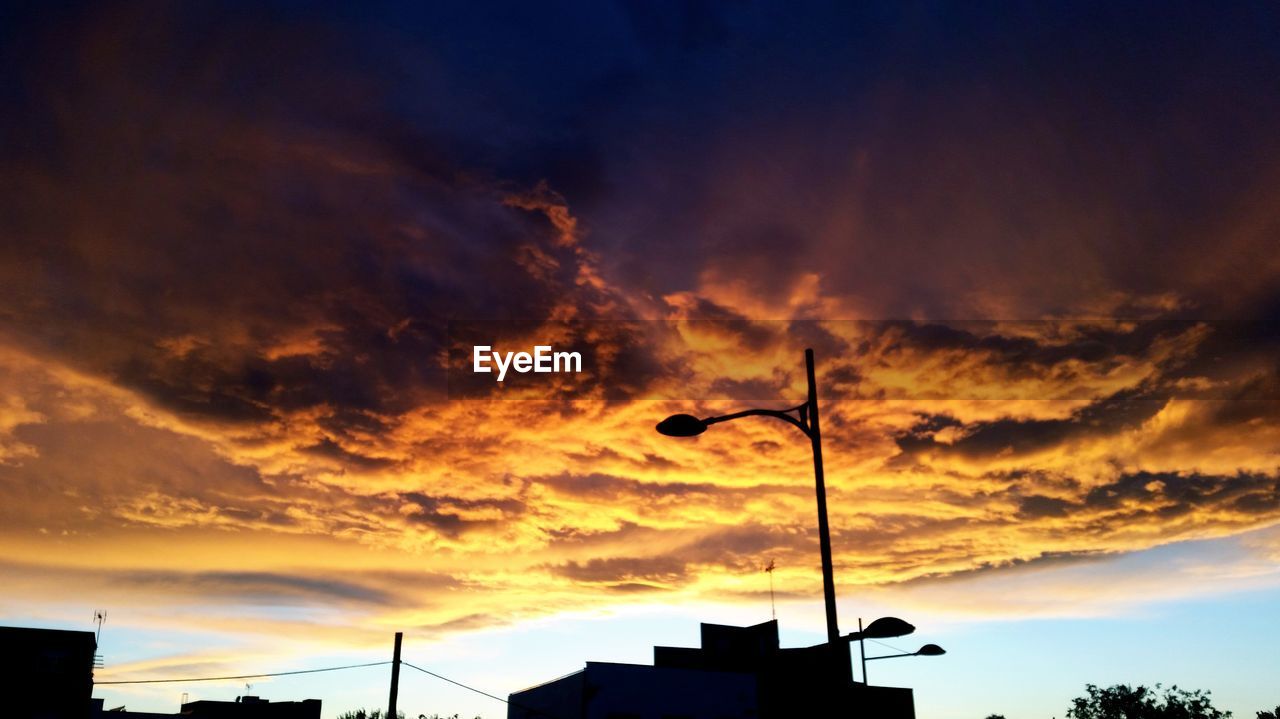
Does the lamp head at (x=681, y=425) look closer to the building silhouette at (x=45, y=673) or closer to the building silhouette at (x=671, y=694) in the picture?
the building silhouette at (x=671, y=694)

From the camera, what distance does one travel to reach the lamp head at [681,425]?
41.1ft

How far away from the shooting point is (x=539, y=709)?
120 feet

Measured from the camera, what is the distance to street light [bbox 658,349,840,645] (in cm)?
1059

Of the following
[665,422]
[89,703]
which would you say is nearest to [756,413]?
[665,422]

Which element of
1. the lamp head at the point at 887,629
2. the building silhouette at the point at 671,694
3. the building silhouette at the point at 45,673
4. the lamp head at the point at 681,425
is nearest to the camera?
the lamp head at the point at 887,629

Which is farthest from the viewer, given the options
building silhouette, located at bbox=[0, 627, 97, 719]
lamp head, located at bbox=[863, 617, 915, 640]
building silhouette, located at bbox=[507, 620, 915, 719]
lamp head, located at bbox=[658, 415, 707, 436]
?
building silhouette, located at bbox=[0, 627, 97, 719]

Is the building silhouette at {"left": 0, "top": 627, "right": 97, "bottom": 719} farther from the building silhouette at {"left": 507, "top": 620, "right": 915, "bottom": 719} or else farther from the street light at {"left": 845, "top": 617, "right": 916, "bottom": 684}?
the street light at {"left": 845, "top": 617, "right": 916, "bottom": 684}

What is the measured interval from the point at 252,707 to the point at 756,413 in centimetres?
9698

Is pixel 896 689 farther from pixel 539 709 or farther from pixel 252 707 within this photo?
pixel 252 707

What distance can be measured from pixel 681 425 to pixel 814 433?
6.62ft

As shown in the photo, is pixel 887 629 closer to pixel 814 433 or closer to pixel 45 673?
pixel 814 433

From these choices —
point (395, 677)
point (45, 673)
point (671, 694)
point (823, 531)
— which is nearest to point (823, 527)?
point (823, 531)

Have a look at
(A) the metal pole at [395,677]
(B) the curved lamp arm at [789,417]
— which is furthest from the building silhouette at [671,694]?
(B) the curved lamp arm at [789,417]

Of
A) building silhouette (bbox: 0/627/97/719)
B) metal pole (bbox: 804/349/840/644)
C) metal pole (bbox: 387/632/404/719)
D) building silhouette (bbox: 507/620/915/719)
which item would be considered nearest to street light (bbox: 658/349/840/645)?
metal pole (bbox: 804/349/840/644)
